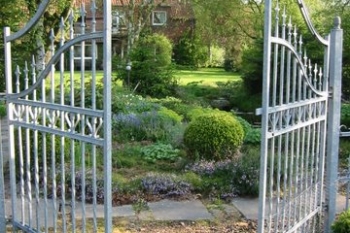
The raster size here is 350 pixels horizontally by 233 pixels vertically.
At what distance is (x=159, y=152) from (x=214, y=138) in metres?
1.04

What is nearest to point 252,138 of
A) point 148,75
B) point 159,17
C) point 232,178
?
point 232,178

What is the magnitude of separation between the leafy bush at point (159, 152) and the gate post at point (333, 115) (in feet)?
11.0

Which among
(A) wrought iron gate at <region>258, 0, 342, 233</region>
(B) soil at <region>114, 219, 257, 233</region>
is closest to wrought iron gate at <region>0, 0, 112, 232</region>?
(B) soil at <region>114, 219, 257, 233</region>

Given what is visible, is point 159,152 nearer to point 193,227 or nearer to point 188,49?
point 193,227

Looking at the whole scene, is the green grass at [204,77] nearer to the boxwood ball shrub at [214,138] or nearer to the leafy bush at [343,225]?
A: the boxwood ball shrub at [214,138]

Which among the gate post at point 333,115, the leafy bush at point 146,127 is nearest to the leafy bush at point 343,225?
the gate post at point 333,115

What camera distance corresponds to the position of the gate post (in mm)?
4184

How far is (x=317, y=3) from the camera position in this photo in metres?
24.5

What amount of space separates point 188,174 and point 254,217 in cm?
143

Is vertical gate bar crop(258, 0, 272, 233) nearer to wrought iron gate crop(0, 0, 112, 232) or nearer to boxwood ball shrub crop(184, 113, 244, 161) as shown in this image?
wrought iron gate crop(0, 0, 112, 232)

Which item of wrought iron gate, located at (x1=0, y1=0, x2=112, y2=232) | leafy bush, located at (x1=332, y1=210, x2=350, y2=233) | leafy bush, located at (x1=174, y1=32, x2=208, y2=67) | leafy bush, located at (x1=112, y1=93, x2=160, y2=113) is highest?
leafy bush, located at (x1=174, y1=32, x2=208, y2=67)

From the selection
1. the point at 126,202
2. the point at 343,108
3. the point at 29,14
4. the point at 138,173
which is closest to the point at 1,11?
the point at 29,14

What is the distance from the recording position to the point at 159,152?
25.0 ft

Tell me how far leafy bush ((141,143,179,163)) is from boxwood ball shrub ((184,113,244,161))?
43 centimetres
